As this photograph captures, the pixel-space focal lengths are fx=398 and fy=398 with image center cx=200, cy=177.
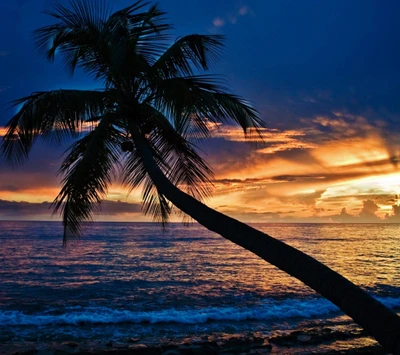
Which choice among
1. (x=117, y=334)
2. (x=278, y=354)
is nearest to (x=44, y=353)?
(x=117, y=334)

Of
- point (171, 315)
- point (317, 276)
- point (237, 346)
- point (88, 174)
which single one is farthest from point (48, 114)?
point (171, 315)

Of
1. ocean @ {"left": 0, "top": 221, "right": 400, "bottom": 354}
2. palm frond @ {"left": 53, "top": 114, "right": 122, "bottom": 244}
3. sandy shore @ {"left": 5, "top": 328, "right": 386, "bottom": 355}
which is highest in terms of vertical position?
palm frond @ {"left": 53, "top": 114, "right": 122, "bottom": 244}

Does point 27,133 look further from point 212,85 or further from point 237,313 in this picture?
point 237,313

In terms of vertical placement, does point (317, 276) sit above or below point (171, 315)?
above

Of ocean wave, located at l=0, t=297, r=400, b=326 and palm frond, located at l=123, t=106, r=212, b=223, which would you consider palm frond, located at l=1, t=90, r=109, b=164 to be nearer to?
palm frond, located at l=123, t=106, r=212, b=223

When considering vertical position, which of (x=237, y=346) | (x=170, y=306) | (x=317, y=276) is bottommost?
(x=170, y=306)

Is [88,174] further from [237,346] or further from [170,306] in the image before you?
[170,306]

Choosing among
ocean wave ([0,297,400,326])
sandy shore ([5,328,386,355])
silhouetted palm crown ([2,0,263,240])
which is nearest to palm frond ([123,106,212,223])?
silhouetted palm crown ([2,0,263,240])

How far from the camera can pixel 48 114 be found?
6531 millimetres

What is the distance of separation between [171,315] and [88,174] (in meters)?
9.90

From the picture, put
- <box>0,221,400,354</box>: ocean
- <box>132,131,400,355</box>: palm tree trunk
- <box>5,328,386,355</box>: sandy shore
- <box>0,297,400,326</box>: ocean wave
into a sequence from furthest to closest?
<box>0,297,400,326</box>: ocean wave, <box>0,221,400,354</box>: ocean, <box>5,328,386,355</box>: sandy shore, <box>132,131,400,355</box>: palm tree trunk

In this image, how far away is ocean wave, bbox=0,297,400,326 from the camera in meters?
14.1

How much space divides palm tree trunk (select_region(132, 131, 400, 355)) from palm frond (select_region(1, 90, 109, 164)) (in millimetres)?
→ 2799

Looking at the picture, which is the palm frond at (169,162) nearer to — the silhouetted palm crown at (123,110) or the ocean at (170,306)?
the silhouetted palm crown at (123,110)
